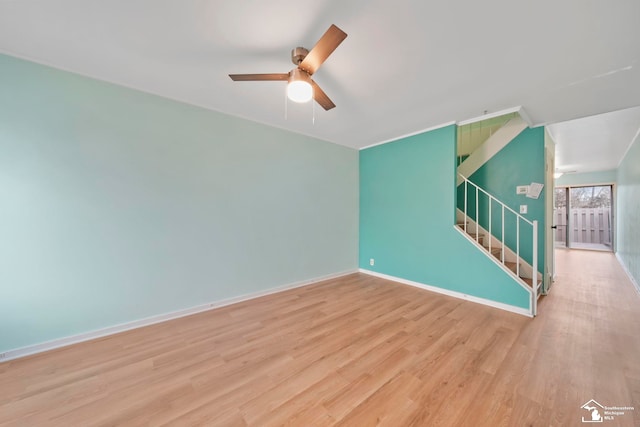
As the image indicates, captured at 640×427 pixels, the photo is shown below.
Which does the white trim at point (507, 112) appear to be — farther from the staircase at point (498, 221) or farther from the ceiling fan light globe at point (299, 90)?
the ceiling fan light globe at point (299, 90)

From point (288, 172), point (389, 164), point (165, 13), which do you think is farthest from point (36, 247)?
point (389, 164)

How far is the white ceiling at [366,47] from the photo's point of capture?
145 cm

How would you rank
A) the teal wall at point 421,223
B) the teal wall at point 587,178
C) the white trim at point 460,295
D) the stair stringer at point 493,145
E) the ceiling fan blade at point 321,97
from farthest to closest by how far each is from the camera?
the teal wall at point 587,178 < the stair stringer at point 493,145 < the teal wall at point 421,223 < the white trim at point 460,295 < the ceiling fan blade at point 321,97

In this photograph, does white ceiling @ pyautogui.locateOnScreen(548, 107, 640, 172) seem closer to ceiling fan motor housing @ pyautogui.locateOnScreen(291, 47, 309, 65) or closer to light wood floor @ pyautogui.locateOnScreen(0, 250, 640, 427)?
light wood floor @ pyautogui.locateOnScreen(0, 250, 640, 427)

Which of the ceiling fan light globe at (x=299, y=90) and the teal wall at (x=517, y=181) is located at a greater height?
the ceiling fan light globe at (x=299, y=90)

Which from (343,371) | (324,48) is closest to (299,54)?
(324,48)

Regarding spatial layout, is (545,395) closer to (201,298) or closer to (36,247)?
(201,298)

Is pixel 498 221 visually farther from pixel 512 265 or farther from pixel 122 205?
pixel 122 205

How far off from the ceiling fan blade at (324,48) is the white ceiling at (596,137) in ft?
12.3

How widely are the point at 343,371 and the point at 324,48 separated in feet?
7.58

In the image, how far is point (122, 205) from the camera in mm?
2295

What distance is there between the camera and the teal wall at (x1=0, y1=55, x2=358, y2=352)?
1.92 meters

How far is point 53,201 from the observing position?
2020 millimetres

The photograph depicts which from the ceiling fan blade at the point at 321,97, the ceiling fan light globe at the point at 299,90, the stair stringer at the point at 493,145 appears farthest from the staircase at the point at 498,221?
the ceiling fan light globe at the point at 299,90
